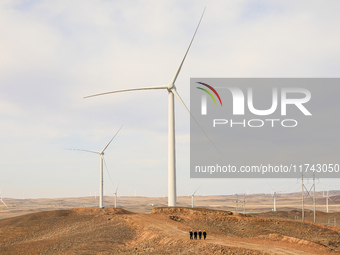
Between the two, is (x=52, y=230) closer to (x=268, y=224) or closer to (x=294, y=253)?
(x=268, y=224)

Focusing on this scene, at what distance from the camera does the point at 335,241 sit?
5641cm

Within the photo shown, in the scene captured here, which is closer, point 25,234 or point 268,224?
point 268,224

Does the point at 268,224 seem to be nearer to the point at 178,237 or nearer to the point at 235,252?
the point at 178,237

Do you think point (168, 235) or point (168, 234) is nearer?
point (168, 235)

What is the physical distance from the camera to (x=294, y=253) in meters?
41.0

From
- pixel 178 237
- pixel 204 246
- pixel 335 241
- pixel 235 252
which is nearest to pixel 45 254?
pixel 178 237

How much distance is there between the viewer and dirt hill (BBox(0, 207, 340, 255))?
4503 centimetres

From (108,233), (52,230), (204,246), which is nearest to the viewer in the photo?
(204,246)

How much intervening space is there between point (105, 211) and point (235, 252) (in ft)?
157

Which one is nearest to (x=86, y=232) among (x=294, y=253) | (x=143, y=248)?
(x=143, y=248)

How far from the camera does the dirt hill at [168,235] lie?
45.0 meters

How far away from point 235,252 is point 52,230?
4677 cm

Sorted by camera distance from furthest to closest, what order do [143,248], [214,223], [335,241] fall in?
1. [214,223]
2. [335,241]
3. [143,248]

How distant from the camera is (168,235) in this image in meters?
52.2
